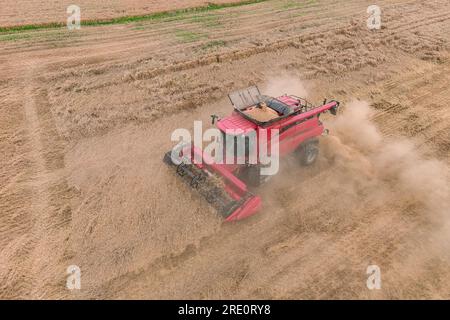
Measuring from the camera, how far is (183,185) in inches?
391

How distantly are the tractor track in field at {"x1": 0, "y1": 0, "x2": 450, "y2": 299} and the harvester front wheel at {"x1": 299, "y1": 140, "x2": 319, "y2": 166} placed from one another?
1.03ft

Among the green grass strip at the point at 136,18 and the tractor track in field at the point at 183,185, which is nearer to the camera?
the tractor track in field at the point at 183,185

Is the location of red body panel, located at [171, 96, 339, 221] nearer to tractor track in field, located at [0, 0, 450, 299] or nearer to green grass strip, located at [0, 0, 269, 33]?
tractor track in field, located at [0, 0, 450, 299]

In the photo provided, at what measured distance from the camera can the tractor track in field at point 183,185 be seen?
7.79m

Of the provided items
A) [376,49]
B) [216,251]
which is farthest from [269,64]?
[216,251]

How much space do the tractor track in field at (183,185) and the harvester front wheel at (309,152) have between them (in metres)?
0.31

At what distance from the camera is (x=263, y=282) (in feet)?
25.2

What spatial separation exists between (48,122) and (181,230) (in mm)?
6765

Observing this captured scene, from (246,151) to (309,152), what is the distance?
90.1 inches

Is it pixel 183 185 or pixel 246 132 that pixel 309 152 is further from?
pixel 183 185

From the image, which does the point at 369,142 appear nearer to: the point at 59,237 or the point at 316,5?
the point at 59,237

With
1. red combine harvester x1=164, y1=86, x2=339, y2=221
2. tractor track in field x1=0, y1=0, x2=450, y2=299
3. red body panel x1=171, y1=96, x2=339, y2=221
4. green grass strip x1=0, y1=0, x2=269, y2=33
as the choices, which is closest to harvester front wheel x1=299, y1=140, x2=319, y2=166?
red combine harvester x1=164, y1=86, x2=339, y2=221

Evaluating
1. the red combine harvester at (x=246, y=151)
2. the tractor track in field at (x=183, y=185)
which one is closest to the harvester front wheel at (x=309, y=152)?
the red combine harvester at (x=246, y=151)

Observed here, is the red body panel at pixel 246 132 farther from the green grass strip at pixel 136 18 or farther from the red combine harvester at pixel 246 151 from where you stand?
the green grass strip at pixel 136 18
